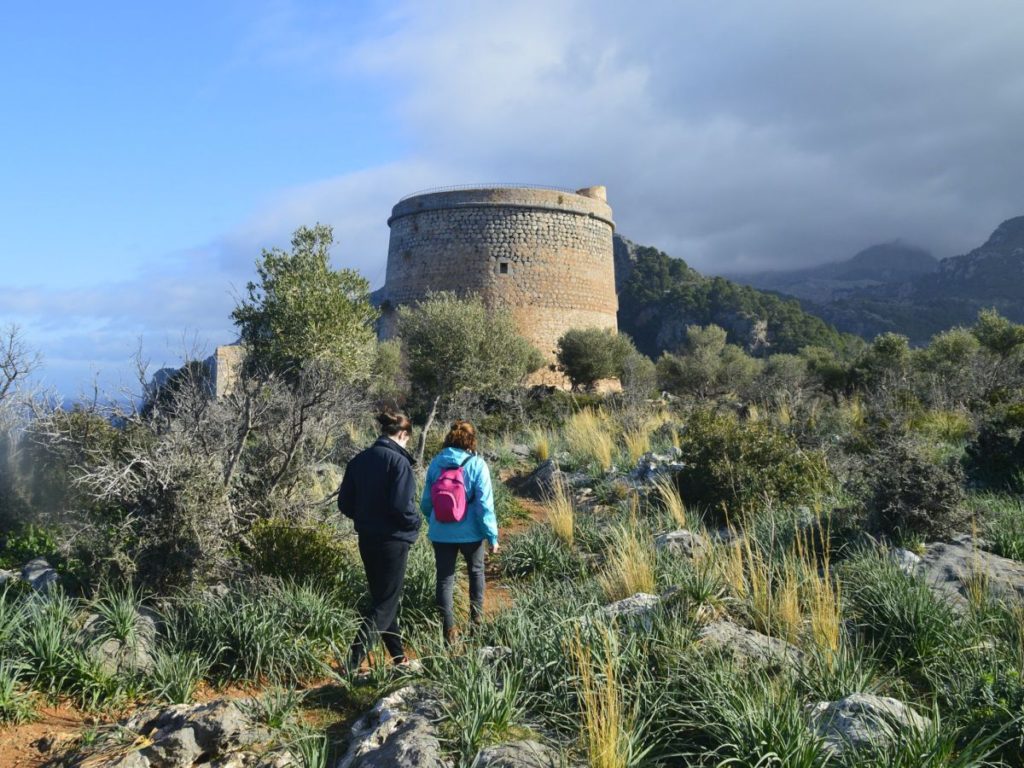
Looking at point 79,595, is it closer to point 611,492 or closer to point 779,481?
point 611,492

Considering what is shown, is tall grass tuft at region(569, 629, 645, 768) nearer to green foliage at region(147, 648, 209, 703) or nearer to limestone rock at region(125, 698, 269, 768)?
limestone rock at region(125, 698, 269, 768)

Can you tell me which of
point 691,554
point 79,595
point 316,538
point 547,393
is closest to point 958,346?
point 547,393

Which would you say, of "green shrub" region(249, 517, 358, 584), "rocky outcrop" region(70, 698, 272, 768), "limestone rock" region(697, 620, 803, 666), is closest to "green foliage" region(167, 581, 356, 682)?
"green shrub" region(249, 517, 358, 584)

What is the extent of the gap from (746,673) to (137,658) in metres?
3.94

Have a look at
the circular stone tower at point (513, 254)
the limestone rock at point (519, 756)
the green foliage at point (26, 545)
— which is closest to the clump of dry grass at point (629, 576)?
the limestone rock at point (519, 756)

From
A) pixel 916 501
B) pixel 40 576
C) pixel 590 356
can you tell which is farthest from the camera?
pixel 590 356

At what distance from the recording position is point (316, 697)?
4.88 meters

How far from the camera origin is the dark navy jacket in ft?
16.9

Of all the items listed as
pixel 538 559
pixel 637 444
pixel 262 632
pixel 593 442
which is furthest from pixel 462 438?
pixel 593 442

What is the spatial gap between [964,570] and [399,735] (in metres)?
4.45

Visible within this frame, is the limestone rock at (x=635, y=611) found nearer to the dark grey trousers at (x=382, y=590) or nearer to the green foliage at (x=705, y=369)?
Result: the dark grey trousers at (x=382, y=590)

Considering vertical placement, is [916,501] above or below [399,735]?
above

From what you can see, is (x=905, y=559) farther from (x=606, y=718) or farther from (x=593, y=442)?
(x=593, y=442)

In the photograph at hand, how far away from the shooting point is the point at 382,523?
518cm
